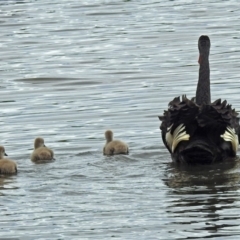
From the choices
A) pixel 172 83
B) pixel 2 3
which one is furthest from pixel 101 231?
pixel 2 3

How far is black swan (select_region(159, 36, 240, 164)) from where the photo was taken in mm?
13531

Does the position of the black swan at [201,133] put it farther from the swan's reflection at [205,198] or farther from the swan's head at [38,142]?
the swan's head at [38,142]

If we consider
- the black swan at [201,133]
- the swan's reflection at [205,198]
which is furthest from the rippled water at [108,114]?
the black swan at [201,133]

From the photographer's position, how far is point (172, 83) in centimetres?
1962

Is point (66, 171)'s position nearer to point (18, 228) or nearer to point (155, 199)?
point (155, 199)

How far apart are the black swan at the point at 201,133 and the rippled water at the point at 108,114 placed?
17cm

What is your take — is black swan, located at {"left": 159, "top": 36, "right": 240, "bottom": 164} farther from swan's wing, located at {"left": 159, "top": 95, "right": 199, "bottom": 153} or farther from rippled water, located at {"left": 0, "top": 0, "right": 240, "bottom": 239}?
rippled water, located at {"left": 0, "top": 0, "right": 240, "bottom": 239}

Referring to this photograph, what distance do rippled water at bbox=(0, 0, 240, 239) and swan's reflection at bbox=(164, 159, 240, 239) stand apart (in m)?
0.01

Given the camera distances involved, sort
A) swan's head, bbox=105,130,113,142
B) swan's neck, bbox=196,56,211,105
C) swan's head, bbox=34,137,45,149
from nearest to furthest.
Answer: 1. swan's head, bbox=34,137,45,149
2. swan's head, bbox=105,130,113,142
3. swan's neck, bbox=196,56,211,105

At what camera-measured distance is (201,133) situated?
13.6 m

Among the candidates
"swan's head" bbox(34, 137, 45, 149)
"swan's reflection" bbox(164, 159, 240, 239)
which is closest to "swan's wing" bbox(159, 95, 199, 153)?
"swan's reflection" bbox(164, 159, 240, 239)

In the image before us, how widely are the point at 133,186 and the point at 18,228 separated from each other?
6.49 ft

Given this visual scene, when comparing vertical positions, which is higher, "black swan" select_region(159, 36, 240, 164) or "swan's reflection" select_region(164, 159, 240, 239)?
"black swan" select_region(159, 36, 240, 164)

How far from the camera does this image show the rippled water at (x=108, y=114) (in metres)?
11.0
